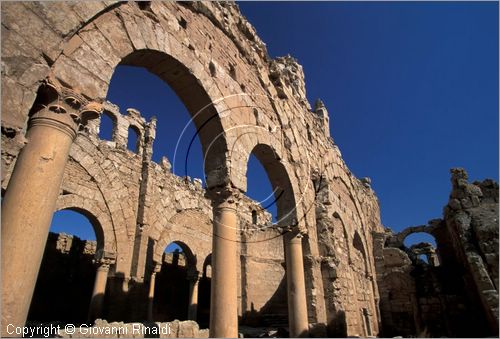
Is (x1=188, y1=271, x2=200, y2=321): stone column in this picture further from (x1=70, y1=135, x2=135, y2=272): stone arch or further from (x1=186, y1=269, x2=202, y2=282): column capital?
(x1=70, y1=135, x2=135, y2=272): stone arch

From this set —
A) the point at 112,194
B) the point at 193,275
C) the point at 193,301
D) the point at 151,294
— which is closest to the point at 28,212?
the point at 112,194

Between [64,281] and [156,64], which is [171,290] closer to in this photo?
[64,281]

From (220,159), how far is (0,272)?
155 inches

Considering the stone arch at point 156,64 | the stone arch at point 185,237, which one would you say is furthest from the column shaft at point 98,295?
the stone arch at point 156,64

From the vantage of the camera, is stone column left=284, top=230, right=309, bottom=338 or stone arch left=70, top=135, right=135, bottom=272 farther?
stone arch left=70, top=135, right=135, bottom=272


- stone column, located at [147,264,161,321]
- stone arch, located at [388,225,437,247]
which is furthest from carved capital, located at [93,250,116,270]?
stone arch, located at [388,225,437,247]

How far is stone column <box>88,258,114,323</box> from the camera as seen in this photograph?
1073 cm

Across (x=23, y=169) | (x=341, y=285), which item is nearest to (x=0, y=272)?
(x=23, y=169)

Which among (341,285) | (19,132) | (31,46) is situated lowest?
(341,285)

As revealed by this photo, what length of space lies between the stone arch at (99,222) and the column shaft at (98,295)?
750mm

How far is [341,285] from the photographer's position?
899cm

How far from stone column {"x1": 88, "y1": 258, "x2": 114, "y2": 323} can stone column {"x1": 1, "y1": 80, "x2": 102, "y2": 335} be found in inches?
364

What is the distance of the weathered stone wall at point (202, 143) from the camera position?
3.27 meters

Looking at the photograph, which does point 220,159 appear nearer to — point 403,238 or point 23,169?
point 23,169
